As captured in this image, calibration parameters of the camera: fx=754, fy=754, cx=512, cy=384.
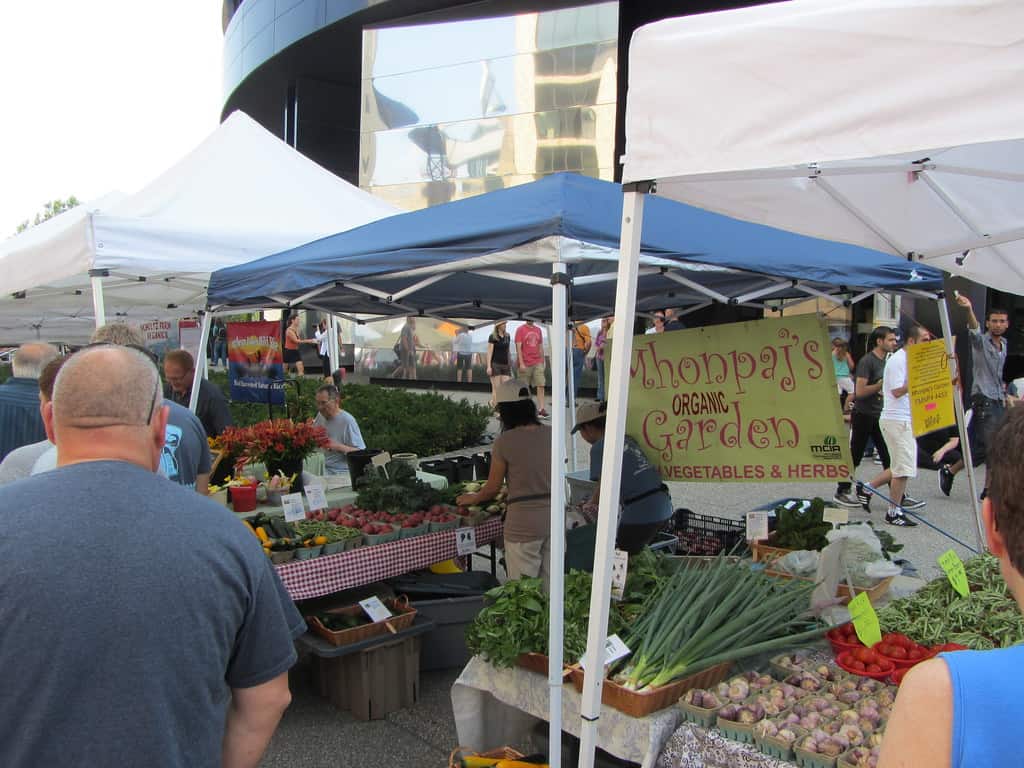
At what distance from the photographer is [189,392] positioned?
5.68 m

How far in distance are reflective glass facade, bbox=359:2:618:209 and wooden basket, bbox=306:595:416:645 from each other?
42.3 ft

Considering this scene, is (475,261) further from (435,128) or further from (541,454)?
(435,128)

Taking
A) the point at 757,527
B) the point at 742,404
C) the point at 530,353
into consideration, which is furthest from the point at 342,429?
the point at 530,353

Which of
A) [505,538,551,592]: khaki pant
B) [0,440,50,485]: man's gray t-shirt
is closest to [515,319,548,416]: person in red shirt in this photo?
[505,538,551,592]: khaki pant

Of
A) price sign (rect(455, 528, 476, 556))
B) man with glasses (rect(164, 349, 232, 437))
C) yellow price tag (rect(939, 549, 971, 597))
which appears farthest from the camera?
man with glasses (rect(164, 349, 232, 437))

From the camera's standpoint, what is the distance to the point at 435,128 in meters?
17.8

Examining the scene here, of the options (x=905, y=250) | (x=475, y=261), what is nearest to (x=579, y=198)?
(x=475, y=261)

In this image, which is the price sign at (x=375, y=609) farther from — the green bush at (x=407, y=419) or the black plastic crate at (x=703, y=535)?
the green bush at (x=407, y=419)

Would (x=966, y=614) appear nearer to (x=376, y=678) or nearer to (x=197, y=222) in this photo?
(x=376, y=678)

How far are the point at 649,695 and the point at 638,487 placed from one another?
182cm

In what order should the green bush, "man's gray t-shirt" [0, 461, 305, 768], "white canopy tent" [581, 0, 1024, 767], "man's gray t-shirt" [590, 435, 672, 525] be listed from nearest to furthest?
"man's gray t-shirt" [0, 461, 305, 768]
"white canopy tent" [581, 0, 1024, 767]
"man's gray t-shirt" [590, 435, 672, 525]
the green bush

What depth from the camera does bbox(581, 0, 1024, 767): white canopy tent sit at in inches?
62.2

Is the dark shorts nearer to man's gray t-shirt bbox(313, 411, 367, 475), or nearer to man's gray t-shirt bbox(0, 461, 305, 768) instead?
man's gray t-shirt bbox(313, 411, 367, 475)

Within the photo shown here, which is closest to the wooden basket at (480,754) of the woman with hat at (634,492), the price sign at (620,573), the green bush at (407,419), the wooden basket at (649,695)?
the wooden basket at (649,695)
